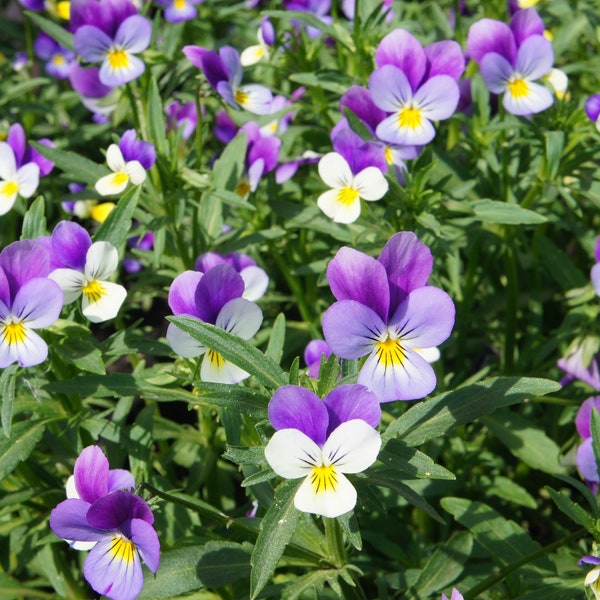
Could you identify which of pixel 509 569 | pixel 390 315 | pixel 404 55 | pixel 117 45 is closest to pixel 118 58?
pixel 117 45

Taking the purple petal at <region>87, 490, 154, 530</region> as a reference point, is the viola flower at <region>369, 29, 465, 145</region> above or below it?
above

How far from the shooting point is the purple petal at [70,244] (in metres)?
1.89

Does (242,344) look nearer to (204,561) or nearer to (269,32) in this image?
(204,561)

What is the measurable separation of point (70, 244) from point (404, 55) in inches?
40.9

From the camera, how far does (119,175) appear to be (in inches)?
93.0

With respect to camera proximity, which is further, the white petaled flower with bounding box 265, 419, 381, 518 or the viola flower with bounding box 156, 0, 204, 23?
the viola flower with bounding box 156, 0, 204, 23

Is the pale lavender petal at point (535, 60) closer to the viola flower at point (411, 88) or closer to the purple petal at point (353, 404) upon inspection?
the viola flower at point (411, 88)

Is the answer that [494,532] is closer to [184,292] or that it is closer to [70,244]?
[184,292]

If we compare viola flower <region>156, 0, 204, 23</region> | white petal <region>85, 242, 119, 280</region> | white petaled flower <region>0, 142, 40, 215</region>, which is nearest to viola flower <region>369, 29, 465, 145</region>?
white petal <region>85, 242, 119, 280</region>

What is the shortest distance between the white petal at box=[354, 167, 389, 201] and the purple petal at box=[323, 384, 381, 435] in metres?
0.81

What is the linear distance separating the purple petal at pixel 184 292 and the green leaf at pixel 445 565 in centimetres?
96

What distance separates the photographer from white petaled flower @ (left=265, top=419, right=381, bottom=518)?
1385 millimetres

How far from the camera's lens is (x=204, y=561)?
6.18 ft

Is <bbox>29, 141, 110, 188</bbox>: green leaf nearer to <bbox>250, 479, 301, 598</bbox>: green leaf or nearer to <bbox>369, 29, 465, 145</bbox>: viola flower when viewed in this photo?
<bbox>369, 29, 465, 145</bbox>: viola flower
